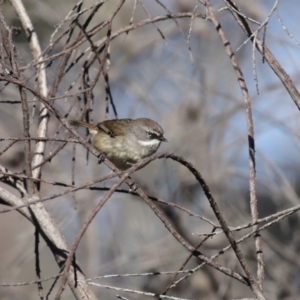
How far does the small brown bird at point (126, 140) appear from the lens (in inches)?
224

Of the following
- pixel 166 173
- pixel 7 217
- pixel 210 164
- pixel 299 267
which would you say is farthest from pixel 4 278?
pixel 7 217

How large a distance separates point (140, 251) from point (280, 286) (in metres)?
1.68

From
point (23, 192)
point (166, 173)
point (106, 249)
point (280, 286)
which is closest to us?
point (23, 192)

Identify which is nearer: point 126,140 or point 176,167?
point 126,140

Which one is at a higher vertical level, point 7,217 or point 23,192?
point 7,217

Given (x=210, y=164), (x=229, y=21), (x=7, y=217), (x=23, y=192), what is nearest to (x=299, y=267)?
(x=210, y=164)

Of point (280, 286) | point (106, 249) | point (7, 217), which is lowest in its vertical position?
point (280, 286)

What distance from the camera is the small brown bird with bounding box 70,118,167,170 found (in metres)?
5.68

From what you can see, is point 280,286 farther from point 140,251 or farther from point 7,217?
point 7,217

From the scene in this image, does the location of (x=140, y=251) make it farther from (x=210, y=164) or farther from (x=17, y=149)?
(x=17, y=149)

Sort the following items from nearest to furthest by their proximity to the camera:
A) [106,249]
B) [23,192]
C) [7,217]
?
[23,192] → [106,249] → [7,217]

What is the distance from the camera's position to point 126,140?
5.73 meters

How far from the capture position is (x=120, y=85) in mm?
8141

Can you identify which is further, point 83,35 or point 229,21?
point 229,21
